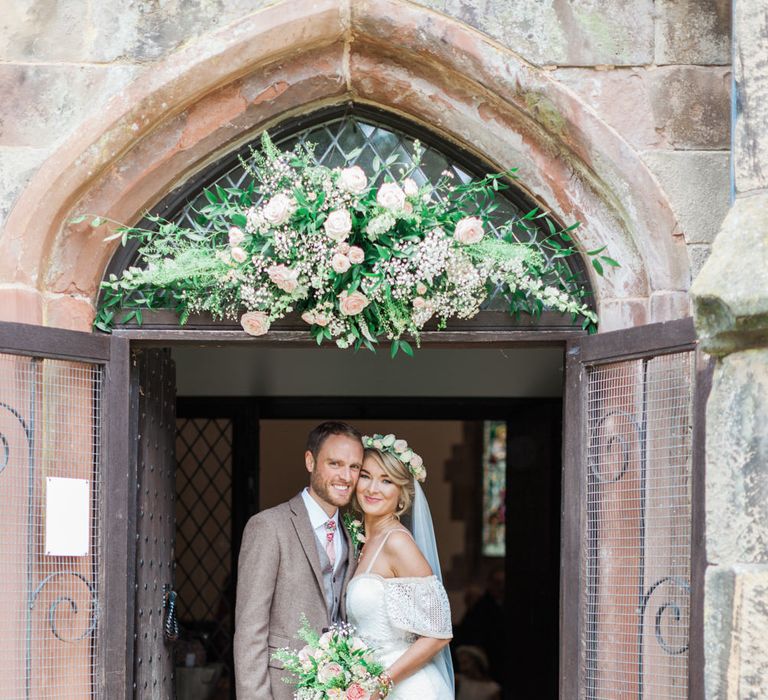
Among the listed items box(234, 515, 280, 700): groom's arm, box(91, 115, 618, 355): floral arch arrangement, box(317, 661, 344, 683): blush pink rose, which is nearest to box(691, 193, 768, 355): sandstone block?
box(91, 115, 618, 355): floral arch arrangement

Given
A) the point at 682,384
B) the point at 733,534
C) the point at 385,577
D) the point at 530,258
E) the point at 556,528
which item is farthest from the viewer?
the point at 556,528

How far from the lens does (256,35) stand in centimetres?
410

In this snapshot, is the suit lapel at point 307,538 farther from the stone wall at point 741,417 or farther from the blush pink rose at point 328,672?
the stone wall at point 741,417

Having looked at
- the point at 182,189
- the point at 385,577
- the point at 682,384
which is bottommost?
the point at 385,577

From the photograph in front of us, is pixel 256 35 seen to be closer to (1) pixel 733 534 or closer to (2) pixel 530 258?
(2) pixel 530 258

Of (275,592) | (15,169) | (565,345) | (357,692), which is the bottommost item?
(357,692)

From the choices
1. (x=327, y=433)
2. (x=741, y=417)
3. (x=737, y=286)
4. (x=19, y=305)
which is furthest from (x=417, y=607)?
(x=737, y=286)

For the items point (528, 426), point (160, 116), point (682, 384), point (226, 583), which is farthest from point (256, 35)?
point (226, 583)

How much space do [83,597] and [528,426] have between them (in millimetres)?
3634

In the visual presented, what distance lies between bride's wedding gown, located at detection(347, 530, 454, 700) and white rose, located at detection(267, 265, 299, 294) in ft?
4.32

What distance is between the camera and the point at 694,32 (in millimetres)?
4168

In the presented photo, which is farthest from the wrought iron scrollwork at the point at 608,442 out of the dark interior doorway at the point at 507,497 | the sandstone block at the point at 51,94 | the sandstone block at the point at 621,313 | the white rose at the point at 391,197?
the dark interior doorway at the point at 507,497

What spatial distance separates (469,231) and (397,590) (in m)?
1.49

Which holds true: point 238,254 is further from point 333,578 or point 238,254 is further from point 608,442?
point 333,578
